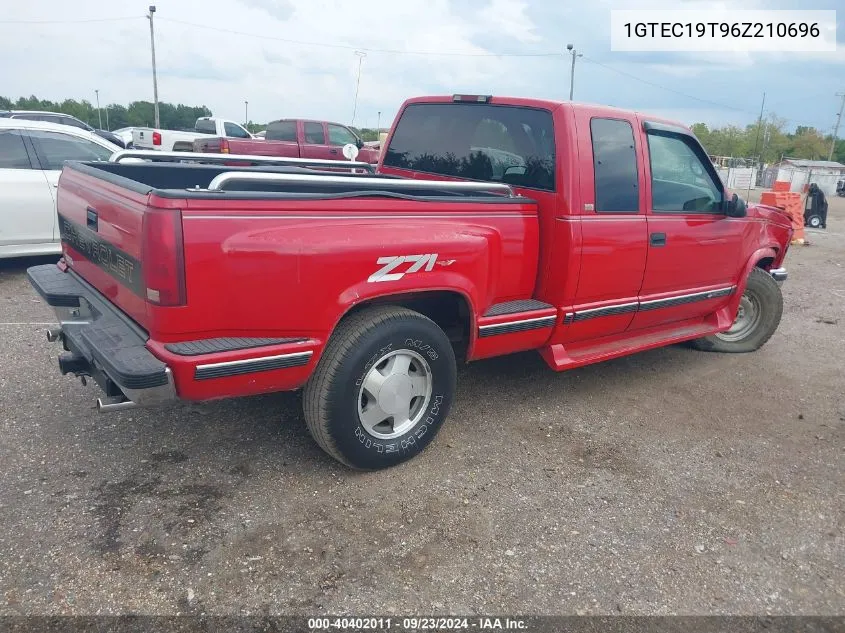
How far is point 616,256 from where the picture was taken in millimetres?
3957

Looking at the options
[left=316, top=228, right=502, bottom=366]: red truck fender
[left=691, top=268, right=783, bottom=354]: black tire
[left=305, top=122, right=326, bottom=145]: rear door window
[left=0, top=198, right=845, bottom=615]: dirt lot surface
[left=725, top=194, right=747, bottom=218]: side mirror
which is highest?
[left=305, top=122, right=326, bottom=145]: rear door window

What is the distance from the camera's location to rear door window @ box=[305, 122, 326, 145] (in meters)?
15.2

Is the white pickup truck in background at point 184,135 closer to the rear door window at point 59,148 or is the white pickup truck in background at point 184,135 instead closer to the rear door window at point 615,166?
the rear door window at point 59,148

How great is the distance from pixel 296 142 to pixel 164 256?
1319 cm

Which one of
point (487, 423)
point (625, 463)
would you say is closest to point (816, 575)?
point (625, 463)

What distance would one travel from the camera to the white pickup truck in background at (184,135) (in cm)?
1842

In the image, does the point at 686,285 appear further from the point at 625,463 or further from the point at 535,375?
the point at 625,463

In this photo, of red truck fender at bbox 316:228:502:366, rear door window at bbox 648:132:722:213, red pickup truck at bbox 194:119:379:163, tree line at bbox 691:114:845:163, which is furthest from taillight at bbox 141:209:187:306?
tree line at bbox 691:114:845:163

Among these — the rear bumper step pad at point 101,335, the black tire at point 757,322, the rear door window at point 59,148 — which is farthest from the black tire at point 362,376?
the rear door window at point 59,148

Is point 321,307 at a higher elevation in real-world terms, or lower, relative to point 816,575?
higher

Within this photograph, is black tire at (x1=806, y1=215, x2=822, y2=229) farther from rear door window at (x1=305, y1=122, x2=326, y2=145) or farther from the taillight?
the taillight

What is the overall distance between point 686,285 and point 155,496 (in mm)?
3713

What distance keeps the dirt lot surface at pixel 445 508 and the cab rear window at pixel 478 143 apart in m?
1.51

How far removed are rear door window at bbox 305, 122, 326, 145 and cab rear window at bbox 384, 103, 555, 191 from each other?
10935mm
